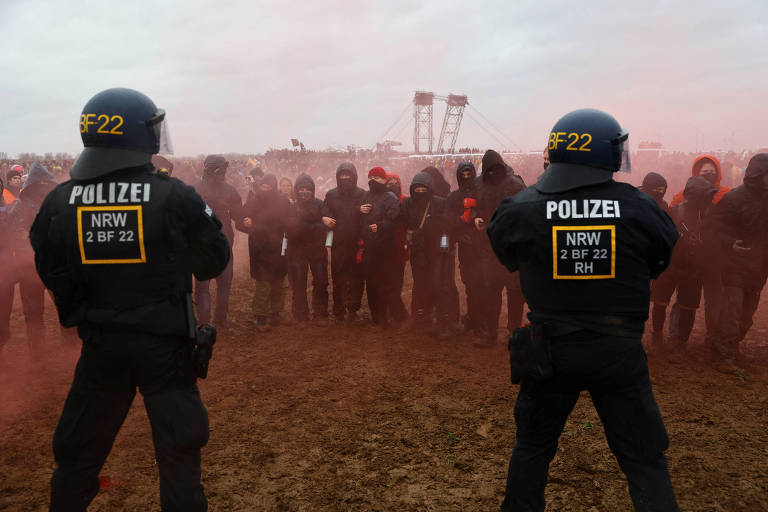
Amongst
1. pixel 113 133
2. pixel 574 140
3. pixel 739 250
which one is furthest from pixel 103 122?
pixel 739 250

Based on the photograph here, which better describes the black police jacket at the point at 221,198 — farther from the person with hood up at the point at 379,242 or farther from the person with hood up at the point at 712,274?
the person with hood up at the point at 712,274

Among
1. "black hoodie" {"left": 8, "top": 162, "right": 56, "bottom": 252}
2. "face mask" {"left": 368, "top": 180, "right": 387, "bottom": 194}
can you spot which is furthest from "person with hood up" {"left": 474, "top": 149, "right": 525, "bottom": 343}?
"black hoodie" {"left": 8, "top": 162, "right": 56, "bottom": 252}

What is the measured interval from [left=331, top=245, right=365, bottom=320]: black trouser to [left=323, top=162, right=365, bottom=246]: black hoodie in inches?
4.2

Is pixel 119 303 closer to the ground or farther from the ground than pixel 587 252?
closer to the ground

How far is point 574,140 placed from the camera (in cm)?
260

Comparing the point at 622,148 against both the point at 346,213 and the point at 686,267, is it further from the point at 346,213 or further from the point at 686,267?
the point at 346,213

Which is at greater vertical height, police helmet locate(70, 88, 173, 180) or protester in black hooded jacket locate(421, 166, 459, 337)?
police helmet locate(70, 88, 173, 180)

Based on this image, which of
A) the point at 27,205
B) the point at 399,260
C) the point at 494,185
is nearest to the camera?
the point at 27,205

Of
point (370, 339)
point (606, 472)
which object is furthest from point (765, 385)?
point (370, 339)

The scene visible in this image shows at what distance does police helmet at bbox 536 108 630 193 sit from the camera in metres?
2.56

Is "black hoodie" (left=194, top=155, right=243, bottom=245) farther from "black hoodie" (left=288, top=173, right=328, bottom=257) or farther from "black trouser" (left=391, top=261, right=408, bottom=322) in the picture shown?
"black trouser" (left=391, top=261, right=408, bottom=322)

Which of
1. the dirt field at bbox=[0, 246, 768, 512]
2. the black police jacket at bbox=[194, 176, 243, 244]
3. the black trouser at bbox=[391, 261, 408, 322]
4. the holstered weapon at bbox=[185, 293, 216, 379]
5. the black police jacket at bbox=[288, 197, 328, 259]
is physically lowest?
the dirt field at bbox=[0, 246, 768, 512]

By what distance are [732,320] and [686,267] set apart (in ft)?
2.53

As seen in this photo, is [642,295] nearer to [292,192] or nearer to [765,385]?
[765,385]
